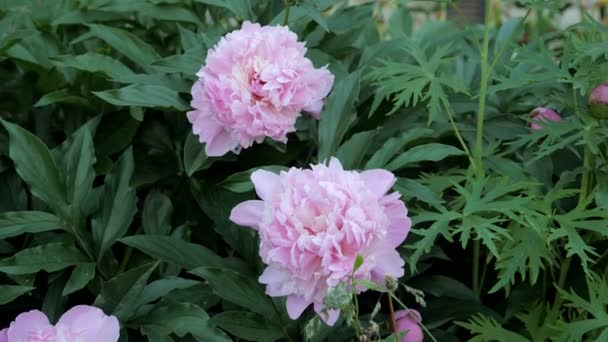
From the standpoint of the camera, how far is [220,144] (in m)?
1.33

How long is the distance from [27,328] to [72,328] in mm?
58

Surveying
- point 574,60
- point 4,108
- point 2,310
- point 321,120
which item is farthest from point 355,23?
point 2,310

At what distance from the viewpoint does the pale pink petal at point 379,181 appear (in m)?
1.14

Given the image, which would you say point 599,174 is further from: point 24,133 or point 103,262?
point 24,133

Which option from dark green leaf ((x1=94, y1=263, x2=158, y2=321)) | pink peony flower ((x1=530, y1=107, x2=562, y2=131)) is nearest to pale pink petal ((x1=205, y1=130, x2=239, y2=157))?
dark green leaf ((x1=94, y1=263, x2=158, y2=321))

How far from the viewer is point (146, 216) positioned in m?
1.42

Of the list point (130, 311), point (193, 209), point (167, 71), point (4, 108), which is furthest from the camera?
point (4, 108)

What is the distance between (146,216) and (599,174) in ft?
2.30

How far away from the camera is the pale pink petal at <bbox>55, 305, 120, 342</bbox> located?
112 cm

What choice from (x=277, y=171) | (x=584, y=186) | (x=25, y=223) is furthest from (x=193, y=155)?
(x=584, y=186)

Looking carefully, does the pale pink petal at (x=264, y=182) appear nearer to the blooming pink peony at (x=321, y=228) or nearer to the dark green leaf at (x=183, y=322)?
the blooming pink peony at (x=321, y=228)

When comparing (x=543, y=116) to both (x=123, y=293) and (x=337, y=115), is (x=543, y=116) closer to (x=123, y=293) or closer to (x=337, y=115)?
(x=337, y=115)

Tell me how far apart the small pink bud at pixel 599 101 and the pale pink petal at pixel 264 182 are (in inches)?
18.8

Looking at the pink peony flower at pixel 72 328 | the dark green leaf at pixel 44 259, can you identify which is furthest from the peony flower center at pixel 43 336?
the dark green leaf at pixel 44 259
